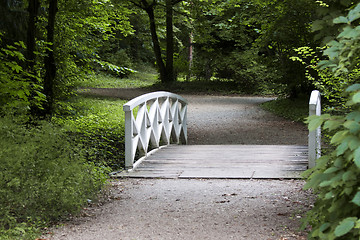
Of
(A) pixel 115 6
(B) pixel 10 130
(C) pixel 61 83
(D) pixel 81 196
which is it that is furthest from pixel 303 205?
(A) pixel 115 6

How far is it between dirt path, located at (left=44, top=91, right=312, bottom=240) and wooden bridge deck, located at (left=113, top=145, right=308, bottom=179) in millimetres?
302

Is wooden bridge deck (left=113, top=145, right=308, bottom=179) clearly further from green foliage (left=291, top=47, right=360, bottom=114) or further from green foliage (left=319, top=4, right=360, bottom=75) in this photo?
green foliage (left=319, top=4, right=360, bottom=75)

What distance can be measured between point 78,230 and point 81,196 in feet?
2.28

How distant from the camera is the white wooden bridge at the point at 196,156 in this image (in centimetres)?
633

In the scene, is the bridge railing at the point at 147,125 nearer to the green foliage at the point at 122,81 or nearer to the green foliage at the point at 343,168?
the green foliage at the point at 343,168

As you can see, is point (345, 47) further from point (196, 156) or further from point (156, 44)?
point (156, 44)

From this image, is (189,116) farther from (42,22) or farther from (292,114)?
(42,22)

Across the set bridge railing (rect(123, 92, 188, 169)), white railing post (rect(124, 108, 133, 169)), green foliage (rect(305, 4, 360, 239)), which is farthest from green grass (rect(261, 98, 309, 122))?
green foliage (rect(305, 4, 360, 239))

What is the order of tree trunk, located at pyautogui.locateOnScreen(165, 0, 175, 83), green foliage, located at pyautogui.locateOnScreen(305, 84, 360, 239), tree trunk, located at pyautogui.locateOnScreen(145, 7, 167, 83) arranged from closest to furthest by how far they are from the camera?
1. green foliage, located at pyautogui.locateOnScreen(305, 84, 360, 239)
2. tree trunk, located at pyautogui.locateOnScreen(145, 7, 167, 83)
3. tree trunk, located at pyautogui.locateOnScreen(165, 0, 175, 83)

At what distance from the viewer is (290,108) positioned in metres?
17.2

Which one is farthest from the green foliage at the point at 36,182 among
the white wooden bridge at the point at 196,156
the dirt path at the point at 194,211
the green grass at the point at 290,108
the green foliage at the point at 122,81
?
the green foliage at the point at 122,81

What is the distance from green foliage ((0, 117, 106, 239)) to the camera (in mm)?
3756

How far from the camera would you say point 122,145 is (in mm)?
8492

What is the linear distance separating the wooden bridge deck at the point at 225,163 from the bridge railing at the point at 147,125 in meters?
0.22
